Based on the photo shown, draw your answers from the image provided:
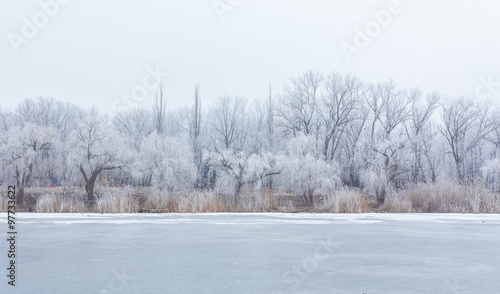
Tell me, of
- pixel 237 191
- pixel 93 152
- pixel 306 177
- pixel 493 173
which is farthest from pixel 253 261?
pixel 493 173

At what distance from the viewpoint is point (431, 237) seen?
9.63 m

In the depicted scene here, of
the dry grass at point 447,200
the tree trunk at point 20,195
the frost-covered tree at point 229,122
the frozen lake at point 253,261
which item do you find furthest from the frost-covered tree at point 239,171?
the frost-covered tree at point 229,122

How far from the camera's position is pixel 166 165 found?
2611 centimetres

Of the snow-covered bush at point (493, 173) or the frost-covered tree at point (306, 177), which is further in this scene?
the snow-covered bush at point (493, 173)

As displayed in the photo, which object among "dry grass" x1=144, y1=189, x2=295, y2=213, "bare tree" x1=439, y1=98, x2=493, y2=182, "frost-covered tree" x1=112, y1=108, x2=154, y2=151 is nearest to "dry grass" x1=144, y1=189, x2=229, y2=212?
"dry grass" x1=144, y1=189, x2=295, y2=213

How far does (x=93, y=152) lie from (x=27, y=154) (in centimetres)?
382

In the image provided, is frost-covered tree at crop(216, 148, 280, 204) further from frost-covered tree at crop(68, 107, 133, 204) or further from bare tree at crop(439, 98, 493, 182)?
bare tree at crop(439, 98, 493, 182)

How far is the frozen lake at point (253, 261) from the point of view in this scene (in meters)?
5.03

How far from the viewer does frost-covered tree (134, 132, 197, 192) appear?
25.9 meters

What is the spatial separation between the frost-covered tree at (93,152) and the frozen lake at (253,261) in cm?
1630

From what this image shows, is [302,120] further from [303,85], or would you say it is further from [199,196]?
[199,196]

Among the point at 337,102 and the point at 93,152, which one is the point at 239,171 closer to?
the point at 93,152

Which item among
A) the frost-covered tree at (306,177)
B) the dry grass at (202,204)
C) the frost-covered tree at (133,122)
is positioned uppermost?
the frost-covered tree at (133,122)

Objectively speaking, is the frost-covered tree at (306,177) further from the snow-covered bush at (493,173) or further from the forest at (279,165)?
the snow-covered bush at (493,173)
